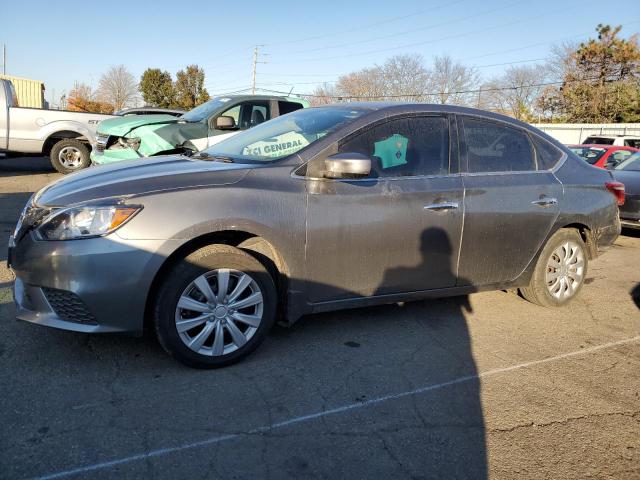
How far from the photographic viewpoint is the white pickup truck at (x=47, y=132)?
36.3 ft

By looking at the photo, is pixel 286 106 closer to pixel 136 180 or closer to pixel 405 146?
pixel 405 146

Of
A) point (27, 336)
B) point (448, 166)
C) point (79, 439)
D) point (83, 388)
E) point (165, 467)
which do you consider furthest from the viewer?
point (448, 166)

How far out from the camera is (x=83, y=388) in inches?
118

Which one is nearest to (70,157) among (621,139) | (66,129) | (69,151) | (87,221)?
(69,151)

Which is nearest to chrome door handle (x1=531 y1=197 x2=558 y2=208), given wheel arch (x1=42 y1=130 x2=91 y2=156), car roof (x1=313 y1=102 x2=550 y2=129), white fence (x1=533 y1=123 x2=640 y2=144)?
car roof (x1=313 y1=102 x2=550 y2=129)

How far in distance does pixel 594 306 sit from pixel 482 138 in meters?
2.09

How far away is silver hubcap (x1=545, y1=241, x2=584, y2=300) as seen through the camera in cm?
471

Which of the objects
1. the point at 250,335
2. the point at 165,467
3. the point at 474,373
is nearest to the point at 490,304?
the point at 474,373

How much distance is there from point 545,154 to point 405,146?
1.50 metres

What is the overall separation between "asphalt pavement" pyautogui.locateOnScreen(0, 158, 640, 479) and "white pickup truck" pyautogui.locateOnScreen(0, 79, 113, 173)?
8136 millimetres

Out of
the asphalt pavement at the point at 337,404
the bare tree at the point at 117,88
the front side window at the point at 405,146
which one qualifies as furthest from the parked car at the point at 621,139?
the bare tree at the point at 117,88

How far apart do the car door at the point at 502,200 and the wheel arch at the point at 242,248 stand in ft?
4.82

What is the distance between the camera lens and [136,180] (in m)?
3.21

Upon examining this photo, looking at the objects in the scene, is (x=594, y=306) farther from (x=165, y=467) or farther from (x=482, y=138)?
(x=165, y=467)
